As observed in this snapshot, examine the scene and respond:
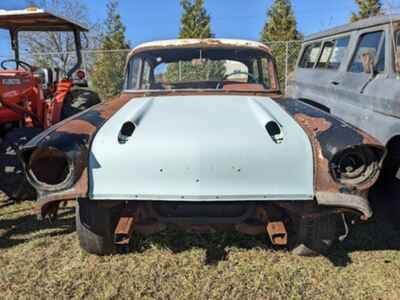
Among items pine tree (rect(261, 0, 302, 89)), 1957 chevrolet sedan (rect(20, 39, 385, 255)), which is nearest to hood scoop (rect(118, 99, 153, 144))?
1957 chevrolet sedan (rect(20, 39, 385, 255))

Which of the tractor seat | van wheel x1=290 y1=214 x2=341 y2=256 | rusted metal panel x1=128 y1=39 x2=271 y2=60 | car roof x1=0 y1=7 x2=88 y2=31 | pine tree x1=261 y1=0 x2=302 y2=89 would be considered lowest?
van wheel x1=290 y1=214 x2=341 y2=256

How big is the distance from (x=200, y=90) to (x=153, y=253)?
1.62 m

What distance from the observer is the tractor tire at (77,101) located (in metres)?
5.10

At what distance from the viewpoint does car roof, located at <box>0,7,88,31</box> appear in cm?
454

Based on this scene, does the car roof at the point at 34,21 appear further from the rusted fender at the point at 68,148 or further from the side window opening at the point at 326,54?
the side window opening at the point at 326,54

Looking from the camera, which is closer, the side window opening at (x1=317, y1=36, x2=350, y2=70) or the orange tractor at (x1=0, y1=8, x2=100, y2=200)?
the orange tractor at (x1=0, y1=8, x2=100, y2=200)

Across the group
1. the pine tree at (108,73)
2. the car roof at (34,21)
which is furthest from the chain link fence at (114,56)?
the car roof at (34,21)

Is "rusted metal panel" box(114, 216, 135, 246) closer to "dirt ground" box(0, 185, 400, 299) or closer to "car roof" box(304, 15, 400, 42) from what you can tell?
"dirt ground" box(0, 185, 400, 299)

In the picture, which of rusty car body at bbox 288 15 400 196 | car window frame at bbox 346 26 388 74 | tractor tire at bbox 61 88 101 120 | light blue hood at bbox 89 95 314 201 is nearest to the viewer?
light blue hood at bbox 89 95 314 201

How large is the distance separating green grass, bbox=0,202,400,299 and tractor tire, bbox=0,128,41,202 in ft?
2.38

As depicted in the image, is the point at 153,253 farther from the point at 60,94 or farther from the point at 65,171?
the point at 60,94

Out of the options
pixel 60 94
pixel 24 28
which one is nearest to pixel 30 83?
pixel 60 94

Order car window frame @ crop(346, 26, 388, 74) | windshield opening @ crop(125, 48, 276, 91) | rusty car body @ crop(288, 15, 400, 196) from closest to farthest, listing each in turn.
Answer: rusty car body @ crop(288, 15, 400, 196)
car window frame @ crop(346, 26, 388, 74)
windshield opening @ crop(125, 48, 276, 91)

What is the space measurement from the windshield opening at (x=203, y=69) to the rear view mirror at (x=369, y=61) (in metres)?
1.04
